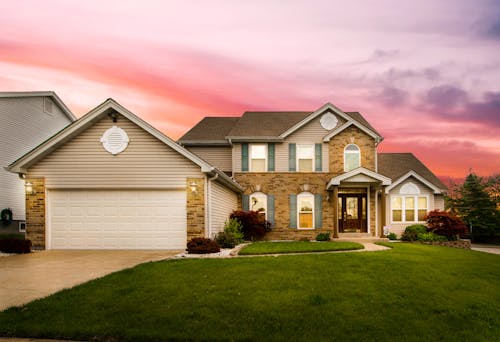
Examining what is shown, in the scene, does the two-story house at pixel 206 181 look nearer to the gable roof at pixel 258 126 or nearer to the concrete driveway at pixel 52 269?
the gable roof at pixel 258 126

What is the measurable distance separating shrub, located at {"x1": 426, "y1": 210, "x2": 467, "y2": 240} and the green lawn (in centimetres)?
1100

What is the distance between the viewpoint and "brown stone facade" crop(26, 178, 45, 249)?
15.9 m

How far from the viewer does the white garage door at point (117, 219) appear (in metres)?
15.8

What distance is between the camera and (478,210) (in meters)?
33.1

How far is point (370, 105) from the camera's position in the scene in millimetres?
27984

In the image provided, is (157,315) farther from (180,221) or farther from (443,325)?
(180,221)

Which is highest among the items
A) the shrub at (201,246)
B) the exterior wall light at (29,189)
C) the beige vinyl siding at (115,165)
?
the beige vinyl siding at (115,165)

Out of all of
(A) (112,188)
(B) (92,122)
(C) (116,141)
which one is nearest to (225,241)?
(A) (112,188)

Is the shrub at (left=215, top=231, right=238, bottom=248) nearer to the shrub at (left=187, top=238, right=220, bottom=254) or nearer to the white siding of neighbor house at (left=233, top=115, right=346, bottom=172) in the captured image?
the shrub at (left=187, top=238, right=220, bottom=254)

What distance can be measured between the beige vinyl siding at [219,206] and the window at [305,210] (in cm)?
411

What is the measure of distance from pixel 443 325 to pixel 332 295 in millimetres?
2065

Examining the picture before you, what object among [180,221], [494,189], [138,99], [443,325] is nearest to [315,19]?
[180,221]

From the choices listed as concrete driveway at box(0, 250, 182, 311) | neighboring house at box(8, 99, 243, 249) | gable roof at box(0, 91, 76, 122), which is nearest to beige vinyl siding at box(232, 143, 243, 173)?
neighboring house at box(8, 99, 243, 249)

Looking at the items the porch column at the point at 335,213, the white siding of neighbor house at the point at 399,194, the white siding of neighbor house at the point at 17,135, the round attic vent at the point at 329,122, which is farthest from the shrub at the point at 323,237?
the white siding of neighbor house at the point at 17,135
